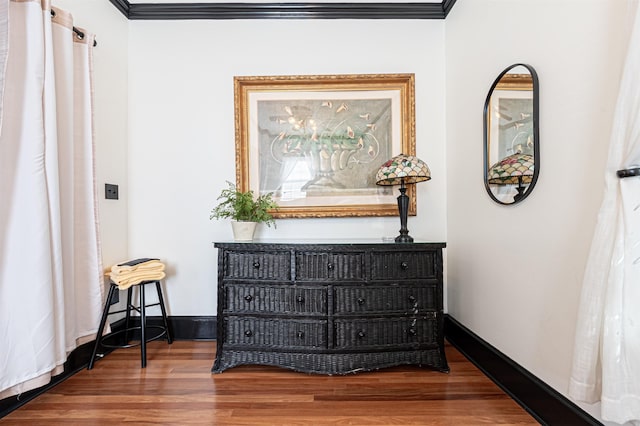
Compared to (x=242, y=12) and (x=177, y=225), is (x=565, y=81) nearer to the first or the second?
(x=242, y=12)

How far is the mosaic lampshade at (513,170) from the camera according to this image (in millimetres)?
1540

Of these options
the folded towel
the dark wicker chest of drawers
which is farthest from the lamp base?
the folded towel

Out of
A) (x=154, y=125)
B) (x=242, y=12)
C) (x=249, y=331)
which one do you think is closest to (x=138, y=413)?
(x=249, y=331)

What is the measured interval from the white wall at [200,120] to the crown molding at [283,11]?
0.16ft

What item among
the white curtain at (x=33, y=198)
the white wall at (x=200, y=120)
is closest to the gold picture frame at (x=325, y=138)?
A: the white wall at (x=200, y=120)

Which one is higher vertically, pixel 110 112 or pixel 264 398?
pixel 110 112

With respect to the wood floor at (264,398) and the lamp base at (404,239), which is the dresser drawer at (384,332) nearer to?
the wood floor at (264,398)

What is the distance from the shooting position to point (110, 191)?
229cm

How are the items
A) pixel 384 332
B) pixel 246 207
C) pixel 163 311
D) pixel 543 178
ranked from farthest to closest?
pixel 163 311 < pixel 246 207 < pixel 384 332 < pixel 543 178

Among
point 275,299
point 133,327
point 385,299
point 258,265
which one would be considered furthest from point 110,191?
point 385,299

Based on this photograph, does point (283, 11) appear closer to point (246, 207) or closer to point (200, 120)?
point (200, 120)

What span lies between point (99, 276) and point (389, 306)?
73.1 inches

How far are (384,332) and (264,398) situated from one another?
30.8 inches

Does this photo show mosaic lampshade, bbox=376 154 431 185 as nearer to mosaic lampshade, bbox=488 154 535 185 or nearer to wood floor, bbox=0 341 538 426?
mosaic lampshade, bbox=488 154 535 185
